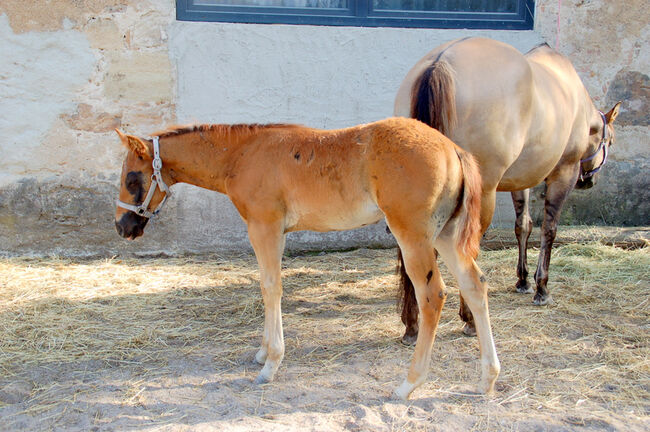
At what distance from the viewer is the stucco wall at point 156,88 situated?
16.9 feet

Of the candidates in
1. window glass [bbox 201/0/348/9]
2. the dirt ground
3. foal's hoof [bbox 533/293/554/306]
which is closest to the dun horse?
the dirt ground

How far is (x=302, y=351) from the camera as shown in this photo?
3.31 meters

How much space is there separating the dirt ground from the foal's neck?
113cm

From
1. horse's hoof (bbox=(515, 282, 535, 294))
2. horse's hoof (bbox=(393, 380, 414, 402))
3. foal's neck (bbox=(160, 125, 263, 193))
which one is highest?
foal's neck (bbox=(160, 125, 263, 193))

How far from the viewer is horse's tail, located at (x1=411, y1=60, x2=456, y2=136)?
3.23 m

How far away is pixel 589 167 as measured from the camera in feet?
15.7

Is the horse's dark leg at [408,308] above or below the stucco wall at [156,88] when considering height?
below

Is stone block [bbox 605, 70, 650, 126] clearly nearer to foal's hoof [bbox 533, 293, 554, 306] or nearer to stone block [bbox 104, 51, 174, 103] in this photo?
foal's hoof [bbox 533, 293, 554, 306]

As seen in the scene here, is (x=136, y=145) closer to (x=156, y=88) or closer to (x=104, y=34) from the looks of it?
(x=156, y=88)

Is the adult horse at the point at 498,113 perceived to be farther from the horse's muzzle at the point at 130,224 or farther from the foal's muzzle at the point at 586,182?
the horse's muzzle at the point at 130,224

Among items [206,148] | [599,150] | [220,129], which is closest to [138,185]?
[206,148]

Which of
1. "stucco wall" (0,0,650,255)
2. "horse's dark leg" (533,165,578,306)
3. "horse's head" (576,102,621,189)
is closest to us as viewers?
"horse's dark leg" (533,165,578,306)

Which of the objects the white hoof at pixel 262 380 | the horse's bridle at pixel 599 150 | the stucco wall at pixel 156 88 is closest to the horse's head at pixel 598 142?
the horse's bridle at pixel 599 150

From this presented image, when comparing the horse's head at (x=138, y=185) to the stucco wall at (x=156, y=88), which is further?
the stucco wall at (x=156, y=88)
